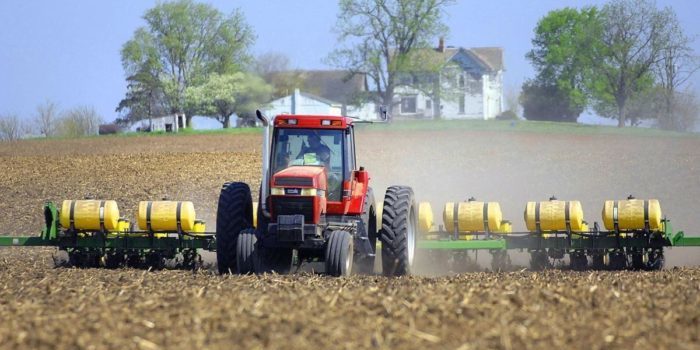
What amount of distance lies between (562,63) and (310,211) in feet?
231

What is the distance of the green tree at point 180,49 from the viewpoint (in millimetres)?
73875

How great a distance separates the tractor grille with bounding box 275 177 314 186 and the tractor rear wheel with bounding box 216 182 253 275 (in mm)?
1154

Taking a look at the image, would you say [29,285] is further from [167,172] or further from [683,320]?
[167,172]

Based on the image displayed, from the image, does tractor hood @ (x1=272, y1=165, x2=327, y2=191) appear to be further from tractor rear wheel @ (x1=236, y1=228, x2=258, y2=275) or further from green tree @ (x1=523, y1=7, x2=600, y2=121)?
green tree @ (x1=523, y1=7, x2=600, y2=121)

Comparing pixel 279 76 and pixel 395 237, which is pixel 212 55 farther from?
pixel 395 237

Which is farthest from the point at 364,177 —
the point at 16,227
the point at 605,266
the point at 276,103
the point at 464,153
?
the point at 276,103

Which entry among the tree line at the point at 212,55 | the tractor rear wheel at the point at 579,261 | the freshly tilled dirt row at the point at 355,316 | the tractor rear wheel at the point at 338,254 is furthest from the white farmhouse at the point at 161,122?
the freshly tilled dirt row at the point at 355,316

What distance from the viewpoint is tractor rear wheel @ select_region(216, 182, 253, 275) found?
1495 cm

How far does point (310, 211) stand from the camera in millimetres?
14195

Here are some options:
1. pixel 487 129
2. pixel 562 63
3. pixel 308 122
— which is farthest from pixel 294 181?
pixel 562 63

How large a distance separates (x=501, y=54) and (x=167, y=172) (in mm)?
67027

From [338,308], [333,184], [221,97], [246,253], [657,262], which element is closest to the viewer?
[338,308]

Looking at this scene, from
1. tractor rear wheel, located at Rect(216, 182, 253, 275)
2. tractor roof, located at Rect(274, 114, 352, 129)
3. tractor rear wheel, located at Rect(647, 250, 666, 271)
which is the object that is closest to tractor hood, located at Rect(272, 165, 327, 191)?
tractor roof, located at Rect(274, 114, 352, 129)

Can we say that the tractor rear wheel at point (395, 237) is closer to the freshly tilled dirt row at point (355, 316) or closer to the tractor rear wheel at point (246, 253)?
the tractor rear wheel at point (246, 253)
